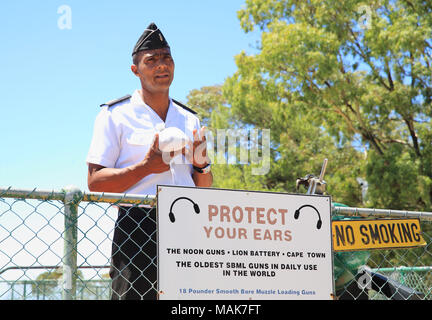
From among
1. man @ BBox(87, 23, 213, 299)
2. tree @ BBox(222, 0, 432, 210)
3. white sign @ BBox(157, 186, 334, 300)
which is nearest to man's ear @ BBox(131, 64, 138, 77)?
man @ BBox(87, 23, 213, 299)

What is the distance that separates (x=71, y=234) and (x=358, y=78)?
48.9 feet

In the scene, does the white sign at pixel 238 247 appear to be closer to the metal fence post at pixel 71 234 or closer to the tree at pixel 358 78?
the metal fence post at pixel 71 234

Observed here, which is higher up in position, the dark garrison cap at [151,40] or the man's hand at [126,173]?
the dark garrison cap at [151,40]

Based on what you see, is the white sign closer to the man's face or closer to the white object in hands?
the white object in hands

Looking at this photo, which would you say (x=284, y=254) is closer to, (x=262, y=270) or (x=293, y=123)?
(x=262, y=270)

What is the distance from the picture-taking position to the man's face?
301 centimetres

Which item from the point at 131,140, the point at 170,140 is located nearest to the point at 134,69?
the point at 131,140

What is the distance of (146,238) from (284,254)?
63 cm

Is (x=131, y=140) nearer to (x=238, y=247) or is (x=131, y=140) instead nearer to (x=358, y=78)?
(x=238, y=247)

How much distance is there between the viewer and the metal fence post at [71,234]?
2.35 meters

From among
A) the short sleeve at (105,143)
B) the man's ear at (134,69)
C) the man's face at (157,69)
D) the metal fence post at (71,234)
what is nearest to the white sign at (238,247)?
the metal fence post at (71,234)

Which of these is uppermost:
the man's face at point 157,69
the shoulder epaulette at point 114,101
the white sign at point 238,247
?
the man's face at point 157,69

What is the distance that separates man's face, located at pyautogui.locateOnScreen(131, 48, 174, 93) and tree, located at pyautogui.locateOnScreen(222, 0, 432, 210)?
10.7m
